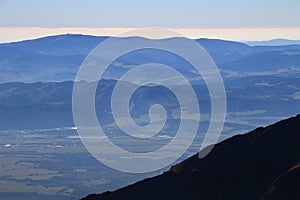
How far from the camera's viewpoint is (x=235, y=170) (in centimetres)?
10362

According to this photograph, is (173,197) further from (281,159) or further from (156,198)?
(281,159)

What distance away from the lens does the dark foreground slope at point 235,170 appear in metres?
97.8

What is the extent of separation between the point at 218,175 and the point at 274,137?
42.1ft

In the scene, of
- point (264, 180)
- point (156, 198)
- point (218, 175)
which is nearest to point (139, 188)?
point (156, 198)

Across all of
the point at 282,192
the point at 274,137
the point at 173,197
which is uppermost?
the point at 274,137

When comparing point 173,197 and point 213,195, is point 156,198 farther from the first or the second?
point 213,195

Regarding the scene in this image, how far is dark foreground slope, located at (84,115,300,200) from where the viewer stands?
9781cm

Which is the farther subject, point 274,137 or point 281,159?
point 274,137

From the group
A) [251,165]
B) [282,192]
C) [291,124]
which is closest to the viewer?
[282,192]

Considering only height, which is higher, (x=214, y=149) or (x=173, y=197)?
(x=214, y=149)

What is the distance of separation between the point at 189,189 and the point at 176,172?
9.89 metres

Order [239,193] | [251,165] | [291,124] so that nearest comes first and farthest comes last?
[239,193] → [251,165] → [291,124]

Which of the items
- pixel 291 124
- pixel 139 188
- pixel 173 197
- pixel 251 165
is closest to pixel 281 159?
pixel 251 165

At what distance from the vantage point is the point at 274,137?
108 meters
